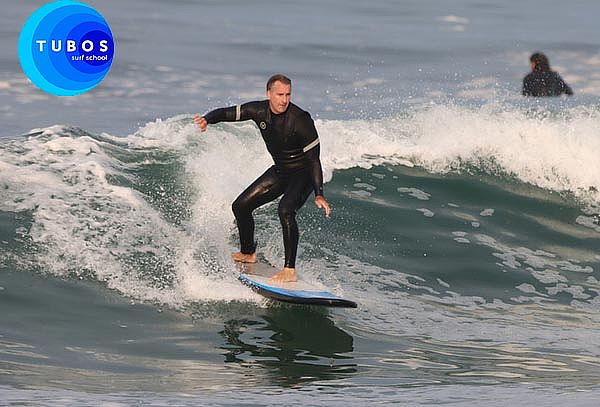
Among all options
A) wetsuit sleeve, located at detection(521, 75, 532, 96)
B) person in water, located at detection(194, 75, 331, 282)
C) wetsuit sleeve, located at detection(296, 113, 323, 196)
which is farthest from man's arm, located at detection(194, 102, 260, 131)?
wetsuit sleeve, located at detection(521, 75, 532, 96)

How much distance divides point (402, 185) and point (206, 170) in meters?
2.61

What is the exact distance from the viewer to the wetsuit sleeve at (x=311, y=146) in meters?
10.1

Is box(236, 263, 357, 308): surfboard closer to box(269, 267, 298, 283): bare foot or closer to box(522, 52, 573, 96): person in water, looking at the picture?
box(269, 267, 298, 283): bare foot

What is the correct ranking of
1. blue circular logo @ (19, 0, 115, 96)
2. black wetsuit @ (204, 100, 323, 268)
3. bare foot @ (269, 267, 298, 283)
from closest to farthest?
black wetsuit @ (204, 100, 323, 268) < bare foot @ (269, 267, 298, 283) < blue circular logo @ (19, 0, 115, 96)

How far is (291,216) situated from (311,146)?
25.3 inches

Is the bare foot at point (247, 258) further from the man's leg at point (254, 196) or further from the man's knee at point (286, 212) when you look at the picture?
the man's knee at point (286, 212)

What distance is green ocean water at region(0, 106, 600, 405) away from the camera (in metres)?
8.44

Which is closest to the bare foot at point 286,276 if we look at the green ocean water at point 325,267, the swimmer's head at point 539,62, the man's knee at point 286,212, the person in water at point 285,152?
the person in water at point 285,152

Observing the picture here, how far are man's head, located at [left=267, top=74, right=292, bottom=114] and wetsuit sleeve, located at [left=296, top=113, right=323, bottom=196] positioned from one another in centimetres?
24

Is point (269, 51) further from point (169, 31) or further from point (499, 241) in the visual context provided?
point (499, 241)

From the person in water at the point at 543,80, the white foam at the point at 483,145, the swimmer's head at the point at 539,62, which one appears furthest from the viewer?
the person in water at the point at 543,80

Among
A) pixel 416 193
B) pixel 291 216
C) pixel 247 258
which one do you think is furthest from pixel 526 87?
pixel 291 216

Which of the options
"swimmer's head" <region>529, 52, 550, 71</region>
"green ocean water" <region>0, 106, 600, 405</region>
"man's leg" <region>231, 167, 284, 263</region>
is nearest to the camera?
"green ocean water" <region>0, 106, 600, 405</region>

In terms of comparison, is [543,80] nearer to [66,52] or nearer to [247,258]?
[66,52]
